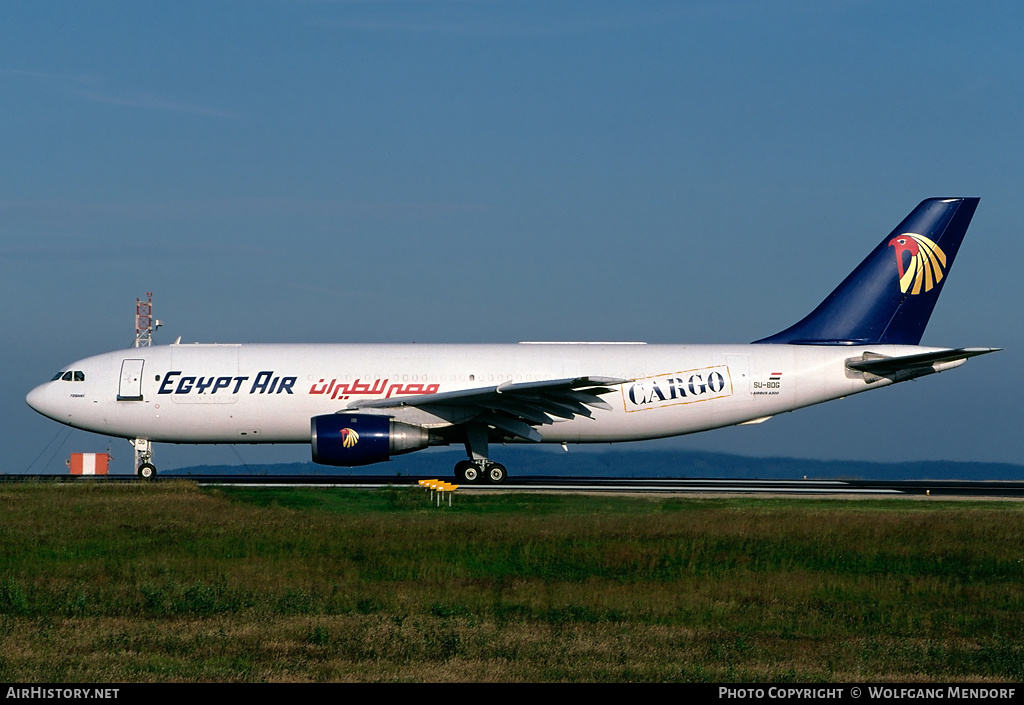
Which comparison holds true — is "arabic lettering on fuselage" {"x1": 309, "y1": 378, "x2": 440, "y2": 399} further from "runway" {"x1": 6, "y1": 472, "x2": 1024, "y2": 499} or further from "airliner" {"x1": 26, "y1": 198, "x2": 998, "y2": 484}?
"runway" {"x1": 6, "y1": 472, "x2": 1024, "y2": 499}

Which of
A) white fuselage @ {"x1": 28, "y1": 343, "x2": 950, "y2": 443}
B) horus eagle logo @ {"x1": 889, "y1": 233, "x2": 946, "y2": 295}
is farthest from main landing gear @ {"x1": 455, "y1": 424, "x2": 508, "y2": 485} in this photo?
horus eagle logo @ {"x1": 889, "y1": 233, "x2": 946, "y2": 295}

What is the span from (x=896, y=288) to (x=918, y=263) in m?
1.09

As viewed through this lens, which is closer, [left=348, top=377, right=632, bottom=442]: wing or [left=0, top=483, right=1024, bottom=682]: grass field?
[left=0, top=483, right=1024, bottom=682]: grass field

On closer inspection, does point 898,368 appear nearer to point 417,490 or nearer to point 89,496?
point 417,490

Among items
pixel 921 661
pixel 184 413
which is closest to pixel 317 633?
pixel 921 661

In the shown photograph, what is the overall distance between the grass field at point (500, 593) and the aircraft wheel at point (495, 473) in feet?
23.7

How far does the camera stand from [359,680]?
9.03 meters

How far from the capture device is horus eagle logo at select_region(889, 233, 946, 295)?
110ft

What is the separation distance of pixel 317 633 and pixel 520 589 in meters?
3.51

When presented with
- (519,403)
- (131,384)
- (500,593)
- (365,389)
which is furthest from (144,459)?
(500,593)

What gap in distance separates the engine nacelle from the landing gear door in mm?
5768

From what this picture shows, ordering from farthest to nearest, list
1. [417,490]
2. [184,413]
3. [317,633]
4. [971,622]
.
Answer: [184,413], [417,490], [971,622], [317,633]

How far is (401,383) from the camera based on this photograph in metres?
30.7

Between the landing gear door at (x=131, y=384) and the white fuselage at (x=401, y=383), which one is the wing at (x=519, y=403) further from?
the landing gear door at (x=131, y=384)
